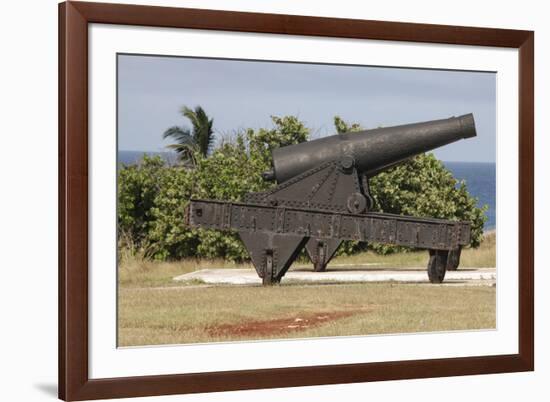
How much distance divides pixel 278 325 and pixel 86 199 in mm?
2088

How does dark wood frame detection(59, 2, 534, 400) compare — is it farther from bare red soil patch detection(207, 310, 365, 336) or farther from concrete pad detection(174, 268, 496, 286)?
concrete pad detection(174, 268, 496, 286)

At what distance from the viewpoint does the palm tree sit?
1023 cm

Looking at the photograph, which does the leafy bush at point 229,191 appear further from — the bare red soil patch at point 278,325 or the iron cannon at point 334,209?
the bare red soil patch at point 278,325

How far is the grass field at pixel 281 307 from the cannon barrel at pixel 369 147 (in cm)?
108

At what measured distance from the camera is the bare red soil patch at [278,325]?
32.2 ft

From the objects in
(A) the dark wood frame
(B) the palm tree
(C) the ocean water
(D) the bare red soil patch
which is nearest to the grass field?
(D) the bare red soil patch

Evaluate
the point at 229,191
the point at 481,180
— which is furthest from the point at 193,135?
the point at 481,180

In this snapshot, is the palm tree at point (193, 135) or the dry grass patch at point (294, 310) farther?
the palm tree at point (193, 135)

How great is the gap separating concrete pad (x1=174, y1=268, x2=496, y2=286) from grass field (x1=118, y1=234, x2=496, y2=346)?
7cm

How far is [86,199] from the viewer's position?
8.98 meters

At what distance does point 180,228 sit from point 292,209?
1380 mm

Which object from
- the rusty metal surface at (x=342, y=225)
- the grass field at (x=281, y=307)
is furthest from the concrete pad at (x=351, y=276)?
the rusty metal surface at (x=342, y=225)

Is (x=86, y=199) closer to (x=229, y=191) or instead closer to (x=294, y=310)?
(x=294, y=310)

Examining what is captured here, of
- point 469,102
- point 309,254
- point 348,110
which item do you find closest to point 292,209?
point 309,254
